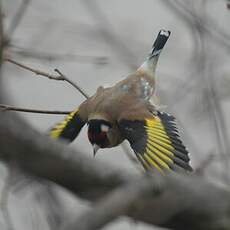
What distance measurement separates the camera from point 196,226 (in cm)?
131

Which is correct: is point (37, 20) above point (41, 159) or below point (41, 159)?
below

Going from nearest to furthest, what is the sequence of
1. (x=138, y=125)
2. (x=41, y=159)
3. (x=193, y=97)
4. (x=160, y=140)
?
(x=41, y=159) → (x=160, y=140) → (x=138, y=125) → (x=193, y=97)

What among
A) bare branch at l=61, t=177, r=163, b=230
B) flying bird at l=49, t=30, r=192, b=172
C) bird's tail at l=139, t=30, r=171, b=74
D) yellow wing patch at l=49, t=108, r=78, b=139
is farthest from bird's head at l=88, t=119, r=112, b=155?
bare branch at l=61, t=177, r=163, b=230

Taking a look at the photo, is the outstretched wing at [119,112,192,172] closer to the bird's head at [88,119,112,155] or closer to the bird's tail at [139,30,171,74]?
the bird's head at [88,119,112,155]

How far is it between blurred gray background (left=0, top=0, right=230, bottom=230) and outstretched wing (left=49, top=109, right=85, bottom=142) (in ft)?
0.43

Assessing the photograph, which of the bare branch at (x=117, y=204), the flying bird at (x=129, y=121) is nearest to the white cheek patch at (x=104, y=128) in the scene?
the flying bird at (x=129, y=121)

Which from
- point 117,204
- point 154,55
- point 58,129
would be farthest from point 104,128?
point 117,204

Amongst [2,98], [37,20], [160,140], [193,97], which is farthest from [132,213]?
[37,20]

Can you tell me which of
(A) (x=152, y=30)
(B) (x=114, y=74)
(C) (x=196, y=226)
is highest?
(C) (x=196, y=226)

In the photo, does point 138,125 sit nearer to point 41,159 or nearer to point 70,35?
point 70,35

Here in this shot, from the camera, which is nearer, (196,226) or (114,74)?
(196,226)

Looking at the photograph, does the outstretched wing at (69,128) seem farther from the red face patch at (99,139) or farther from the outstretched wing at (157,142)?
the outstretched wing at (157,142)

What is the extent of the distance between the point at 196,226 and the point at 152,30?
15.7 ft

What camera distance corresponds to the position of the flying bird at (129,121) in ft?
11.0
